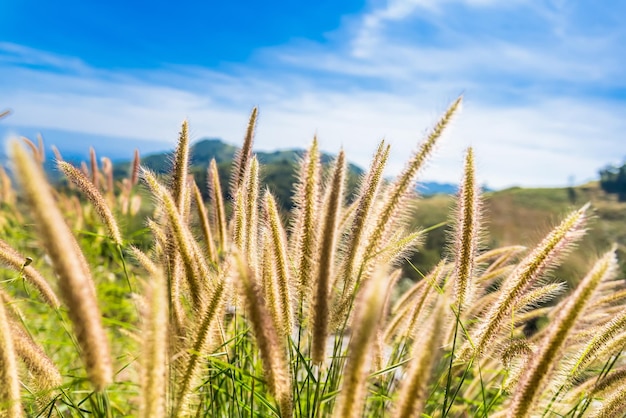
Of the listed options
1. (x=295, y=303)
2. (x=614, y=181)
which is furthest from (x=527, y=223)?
(x=614, y=181)

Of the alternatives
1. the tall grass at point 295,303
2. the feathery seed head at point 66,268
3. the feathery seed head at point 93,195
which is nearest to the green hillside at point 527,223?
the tall grass at point 295,303

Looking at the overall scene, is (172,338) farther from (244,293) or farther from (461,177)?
(461,177)

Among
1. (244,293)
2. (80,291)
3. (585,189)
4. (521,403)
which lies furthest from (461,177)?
(585,189)

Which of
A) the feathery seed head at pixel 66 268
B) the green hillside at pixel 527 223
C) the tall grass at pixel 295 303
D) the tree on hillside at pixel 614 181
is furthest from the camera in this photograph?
the tree on hillside at pixel 614 181

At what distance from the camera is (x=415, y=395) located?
4.07 feet

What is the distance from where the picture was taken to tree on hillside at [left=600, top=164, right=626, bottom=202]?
226ft

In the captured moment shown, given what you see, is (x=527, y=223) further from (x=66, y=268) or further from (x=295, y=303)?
(x=66, y=268)

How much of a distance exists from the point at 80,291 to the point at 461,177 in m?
1.71

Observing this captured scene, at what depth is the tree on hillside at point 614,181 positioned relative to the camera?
68.9 metres

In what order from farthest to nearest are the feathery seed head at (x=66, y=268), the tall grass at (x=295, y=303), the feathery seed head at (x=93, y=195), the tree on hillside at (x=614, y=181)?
the tree on hillside at (x=614, y=181)
the feathery seed head at (x=93, y=195)
the tall grass at (x=295, y=303)
the feathery seed head at (x=66, y=268)

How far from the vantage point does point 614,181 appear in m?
70.2

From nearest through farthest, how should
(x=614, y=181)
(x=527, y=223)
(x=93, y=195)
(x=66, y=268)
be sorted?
1. (x=66, y=268)
2. (x=93, y=195)
3. (x=527, y=223)
4. (x=614, y=181)

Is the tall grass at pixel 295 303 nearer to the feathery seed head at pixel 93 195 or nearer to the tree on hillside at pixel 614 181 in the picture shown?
the feathery seed head at pixel 93 195

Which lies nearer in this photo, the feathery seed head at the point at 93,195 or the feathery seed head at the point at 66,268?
the feathery seed head at the point at 66,268
